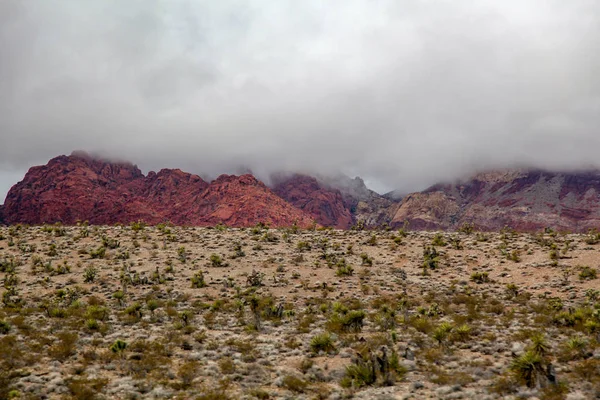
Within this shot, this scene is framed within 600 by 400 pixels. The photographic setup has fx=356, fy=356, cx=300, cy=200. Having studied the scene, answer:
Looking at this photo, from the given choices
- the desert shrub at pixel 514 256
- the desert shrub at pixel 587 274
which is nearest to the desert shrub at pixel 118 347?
the desert shrub at pixel 587 274

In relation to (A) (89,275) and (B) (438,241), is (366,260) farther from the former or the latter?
(A) (89,275)

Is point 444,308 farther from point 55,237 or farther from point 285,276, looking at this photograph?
point 55,237

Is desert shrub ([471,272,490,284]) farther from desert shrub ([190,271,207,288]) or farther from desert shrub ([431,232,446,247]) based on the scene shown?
desert shrub ([190,271,207,288])

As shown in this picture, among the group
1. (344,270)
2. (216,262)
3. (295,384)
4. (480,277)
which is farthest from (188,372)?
(480,277)

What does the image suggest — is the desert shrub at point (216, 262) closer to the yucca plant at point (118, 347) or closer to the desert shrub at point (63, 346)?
the desert shrub at point (63, 346)

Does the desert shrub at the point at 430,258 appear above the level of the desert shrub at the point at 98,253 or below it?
below
